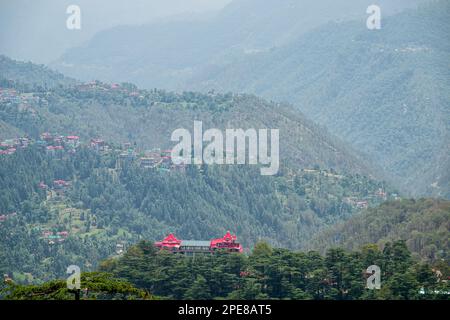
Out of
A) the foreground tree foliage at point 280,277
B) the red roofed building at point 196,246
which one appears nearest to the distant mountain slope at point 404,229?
the red roofed building at point 196,246

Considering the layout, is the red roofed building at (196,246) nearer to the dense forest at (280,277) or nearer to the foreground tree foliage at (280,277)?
the dense forest at (280,277)

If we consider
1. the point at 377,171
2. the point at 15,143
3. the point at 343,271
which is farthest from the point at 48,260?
the point at 377,171

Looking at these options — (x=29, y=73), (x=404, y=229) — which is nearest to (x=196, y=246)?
Answer: (x=404, y=229)

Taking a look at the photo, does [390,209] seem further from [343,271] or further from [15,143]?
[15,143]

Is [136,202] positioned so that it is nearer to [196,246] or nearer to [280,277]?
[196,246]

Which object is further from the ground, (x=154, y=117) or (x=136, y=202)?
(x=154, y=117)

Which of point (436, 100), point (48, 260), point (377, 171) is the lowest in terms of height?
point (48, 260)
